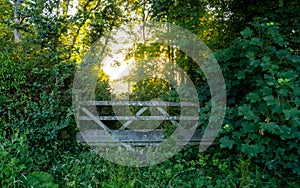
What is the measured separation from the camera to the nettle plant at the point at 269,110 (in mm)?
2777

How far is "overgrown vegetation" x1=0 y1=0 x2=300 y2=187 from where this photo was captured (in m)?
2.84

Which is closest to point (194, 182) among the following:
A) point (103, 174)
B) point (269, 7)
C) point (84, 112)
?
point (103, 174)

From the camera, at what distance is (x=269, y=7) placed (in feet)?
13.1

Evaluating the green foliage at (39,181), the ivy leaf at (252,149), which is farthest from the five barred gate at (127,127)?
the green foliage at (39,181)

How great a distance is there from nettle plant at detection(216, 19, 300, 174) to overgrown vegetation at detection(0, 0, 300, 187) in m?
0.01

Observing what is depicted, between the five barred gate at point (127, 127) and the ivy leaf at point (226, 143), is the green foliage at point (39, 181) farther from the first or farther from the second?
the ivy leaf at point (226, 143)

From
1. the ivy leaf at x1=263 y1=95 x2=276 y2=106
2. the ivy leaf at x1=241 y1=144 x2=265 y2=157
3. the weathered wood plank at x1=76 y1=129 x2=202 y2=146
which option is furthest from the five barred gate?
the ivy leaf at x1=263 y1=95 x2=276 y2=106

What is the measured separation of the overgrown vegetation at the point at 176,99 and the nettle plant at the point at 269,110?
0.01m

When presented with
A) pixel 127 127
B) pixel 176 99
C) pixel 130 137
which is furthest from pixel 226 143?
pixel 127 127

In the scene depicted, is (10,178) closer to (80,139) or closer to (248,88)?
(80,139)

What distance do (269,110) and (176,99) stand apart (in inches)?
50.8

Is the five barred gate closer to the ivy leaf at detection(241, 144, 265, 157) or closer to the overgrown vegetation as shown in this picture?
the overgrown vegetation

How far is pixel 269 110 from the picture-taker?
117 inches

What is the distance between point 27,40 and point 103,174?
2093mm
